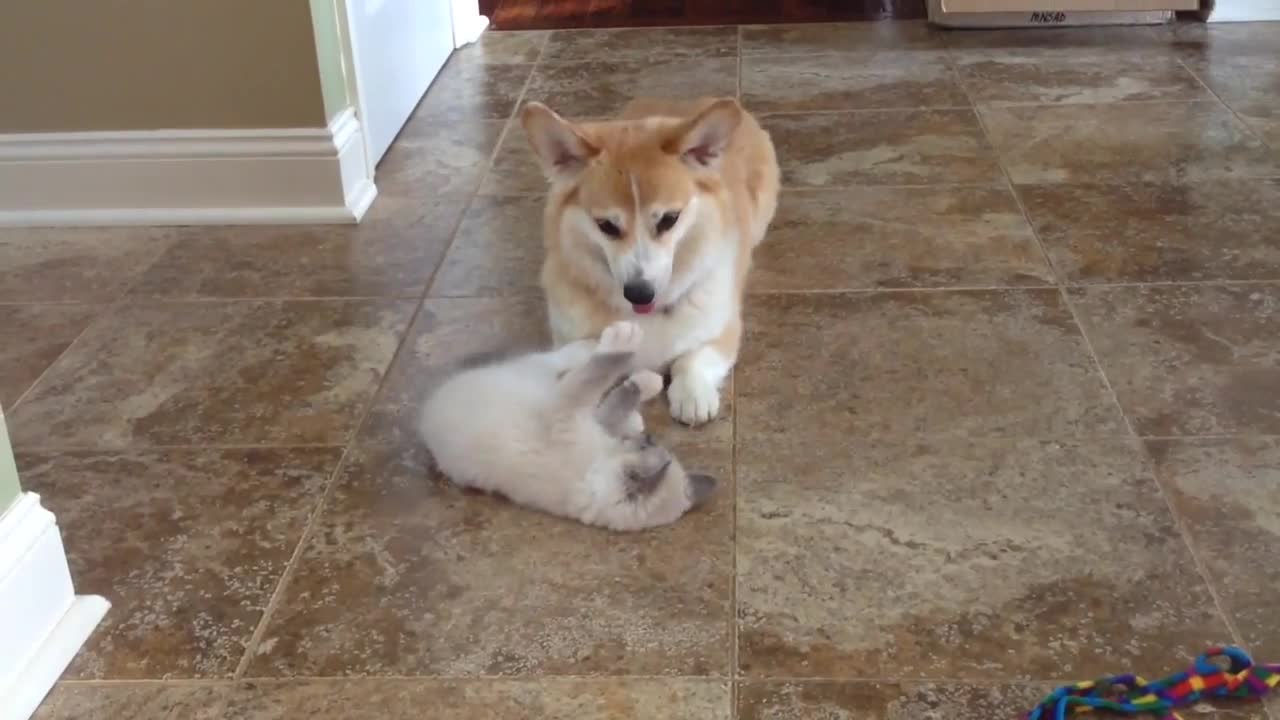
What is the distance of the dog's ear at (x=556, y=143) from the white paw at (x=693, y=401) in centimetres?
38

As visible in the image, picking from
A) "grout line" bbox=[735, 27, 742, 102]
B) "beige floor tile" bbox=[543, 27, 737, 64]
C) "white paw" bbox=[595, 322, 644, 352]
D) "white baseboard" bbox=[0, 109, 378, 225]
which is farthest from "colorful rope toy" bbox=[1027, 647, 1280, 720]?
"beige floor tile" bbox=[543, 27, 737, 64]

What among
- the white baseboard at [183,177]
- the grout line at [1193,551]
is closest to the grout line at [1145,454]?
the grout line at [1193,551]

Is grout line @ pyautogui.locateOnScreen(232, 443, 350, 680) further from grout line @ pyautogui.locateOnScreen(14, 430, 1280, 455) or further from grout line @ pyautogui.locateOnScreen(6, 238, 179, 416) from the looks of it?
grout line @ pyautogui.locateOnScreen(6, 238, 179, 416)

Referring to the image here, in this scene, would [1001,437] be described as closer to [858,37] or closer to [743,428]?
[743,428]

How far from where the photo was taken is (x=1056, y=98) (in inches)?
139

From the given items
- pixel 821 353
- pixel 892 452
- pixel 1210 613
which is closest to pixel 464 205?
pixel 821 353

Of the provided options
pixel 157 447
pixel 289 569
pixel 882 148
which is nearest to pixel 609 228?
pixel 289 569

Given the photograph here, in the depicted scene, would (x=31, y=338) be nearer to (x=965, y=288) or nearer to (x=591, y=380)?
(x=591, y=380)

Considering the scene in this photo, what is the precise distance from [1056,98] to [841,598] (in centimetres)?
237

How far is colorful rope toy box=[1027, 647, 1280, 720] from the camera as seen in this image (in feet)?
4.59

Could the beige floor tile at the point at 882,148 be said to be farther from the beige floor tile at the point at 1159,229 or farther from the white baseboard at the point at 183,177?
the white baseboard at the point at 183,177

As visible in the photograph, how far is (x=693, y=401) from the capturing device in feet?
6.62

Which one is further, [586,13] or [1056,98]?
[586,13]

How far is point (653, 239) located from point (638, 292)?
86 mm
